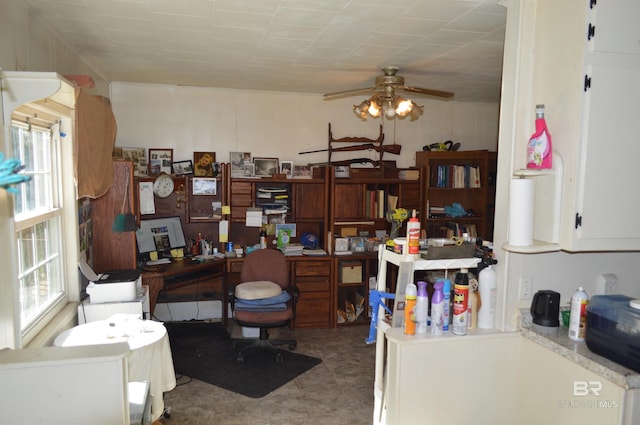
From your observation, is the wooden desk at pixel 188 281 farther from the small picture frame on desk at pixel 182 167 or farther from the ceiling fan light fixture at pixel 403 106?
the ceiling fan light fixture at pixel 403 106

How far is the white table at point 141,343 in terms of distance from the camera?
7.98 feet

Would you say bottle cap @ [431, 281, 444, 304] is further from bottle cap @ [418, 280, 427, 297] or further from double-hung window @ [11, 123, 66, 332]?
double-hung window @ [11, 123, 66, 332]

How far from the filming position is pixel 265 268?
14.3ft

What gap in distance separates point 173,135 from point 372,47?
257 cm

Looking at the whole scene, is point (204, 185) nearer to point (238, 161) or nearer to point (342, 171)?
point (238, 161)

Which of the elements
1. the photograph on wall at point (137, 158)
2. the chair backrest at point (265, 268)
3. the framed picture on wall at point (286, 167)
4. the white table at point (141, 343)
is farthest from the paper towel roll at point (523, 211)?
the photograph on wall at point (137, 158)

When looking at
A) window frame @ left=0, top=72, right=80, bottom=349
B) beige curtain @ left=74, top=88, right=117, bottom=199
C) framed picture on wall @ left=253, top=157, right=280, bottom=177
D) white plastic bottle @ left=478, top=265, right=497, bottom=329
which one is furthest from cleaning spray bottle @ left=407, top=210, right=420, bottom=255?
framed picture on wall @ left=253, top=157, right=280, bottom=177

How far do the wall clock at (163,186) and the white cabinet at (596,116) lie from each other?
12.1 feet

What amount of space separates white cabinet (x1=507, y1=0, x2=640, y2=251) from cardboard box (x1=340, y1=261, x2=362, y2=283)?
2.98m

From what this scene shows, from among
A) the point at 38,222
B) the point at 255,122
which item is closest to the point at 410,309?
the point at 38,222

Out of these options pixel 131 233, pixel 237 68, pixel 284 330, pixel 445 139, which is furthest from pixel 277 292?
pixel 445 139

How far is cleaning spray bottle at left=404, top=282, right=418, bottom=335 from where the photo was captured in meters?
2.16

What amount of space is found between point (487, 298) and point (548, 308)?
0.28m
